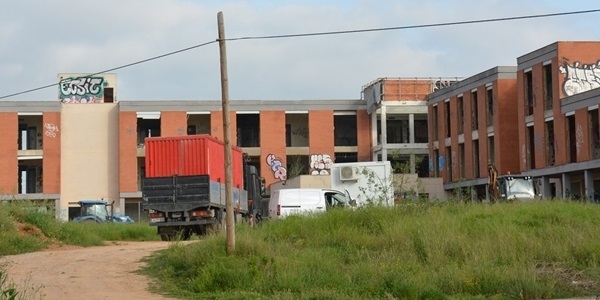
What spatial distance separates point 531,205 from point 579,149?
1039 inches

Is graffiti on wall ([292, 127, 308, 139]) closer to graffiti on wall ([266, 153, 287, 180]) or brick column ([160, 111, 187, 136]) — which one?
graffiti on wall ([266, 153, 287, 180])

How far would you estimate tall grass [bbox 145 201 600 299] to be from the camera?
1766 centimetres

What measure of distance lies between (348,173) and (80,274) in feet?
77.9

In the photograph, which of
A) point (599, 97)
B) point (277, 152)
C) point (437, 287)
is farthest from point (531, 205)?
point (277, 152)

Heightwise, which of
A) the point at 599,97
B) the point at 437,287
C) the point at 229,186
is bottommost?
the point at 437,287

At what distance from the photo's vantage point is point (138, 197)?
240 ft

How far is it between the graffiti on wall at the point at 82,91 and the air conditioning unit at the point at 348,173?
38.5 meters

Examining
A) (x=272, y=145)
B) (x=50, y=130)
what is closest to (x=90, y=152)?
(x=50, y=130)

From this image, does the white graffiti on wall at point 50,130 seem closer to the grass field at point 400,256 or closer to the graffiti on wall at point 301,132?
the graffiti on wall at point 301,132

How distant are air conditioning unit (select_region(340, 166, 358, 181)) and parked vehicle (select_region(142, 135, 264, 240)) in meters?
9.65

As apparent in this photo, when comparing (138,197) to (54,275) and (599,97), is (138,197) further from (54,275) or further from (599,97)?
(54,275)

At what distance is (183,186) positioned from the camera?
31562 mm

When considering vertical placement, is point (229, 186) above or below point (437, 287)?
above

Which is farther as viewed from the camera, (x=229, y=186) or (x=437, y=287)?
(x=229, y=186)
